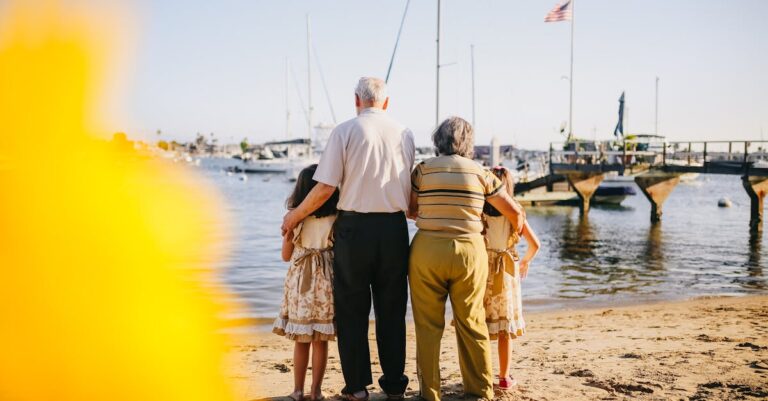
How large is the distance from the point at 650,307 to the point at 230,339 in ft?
22.5

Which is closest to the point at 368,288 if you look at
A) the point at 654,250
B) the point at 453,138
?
the point at 453,138

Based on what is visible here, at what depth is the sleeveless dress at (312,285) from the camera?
15.0 feet

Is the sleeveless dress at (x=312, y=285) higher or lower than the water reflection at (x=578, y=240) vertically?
higher

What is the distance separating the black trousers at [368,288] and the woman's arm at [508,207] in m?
0.68

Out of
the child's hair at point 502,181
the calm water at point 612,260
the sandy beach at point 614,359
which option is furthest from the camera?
the calm water at point 612,260

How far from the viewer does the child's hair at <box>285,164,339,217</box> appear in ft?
15.0

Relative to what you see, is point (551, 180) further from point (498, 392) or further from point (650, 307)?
point (498, 392)

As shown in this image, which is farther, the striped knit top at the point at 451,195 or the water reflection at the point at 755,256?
the water reflection at the point at 755,256

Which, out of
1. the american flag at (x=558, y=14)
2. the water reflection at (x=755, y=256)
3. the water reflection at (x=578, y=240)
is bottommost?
the water reflection at (x=578, y=240)

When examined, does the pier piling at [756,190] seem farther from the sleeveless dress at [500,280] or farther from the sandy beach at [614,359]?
the sleeveless dress at [500,280]

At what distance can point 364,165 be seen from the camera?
446 cm

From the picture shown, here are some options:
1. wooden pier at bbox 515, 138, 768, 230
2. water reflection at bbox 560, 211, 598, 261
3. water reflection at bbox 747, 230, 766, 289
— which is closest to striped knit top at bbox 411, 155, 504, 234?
water reflection at bbox 747, 230, 766, 289

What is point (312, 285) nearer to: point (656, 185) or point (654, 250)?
point (654, 250)

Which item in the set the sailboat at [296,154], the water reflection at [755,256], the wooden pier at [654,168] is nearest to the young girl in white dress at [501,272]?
the water reflection at [755,256]
